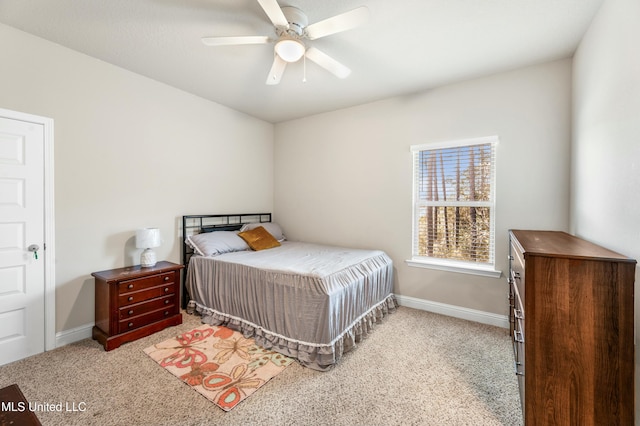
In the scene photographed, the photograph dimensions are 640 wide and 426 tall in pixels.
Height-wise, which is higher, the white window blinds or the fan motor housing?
the fan motor housing

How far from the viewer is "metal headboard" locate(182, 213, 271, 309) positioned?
338cm

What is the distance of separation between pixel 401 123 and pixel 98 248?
3.63 m

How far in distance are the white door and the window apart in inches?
146

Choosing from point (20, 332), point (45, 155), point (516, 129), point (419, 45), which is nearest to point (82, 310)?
point (20, 332)

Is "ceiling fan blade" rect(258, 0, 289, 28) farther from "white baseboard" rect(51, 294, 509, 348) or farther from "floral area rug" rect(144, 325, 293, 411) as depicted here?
"white baseboard" rect(51, 294, 509, 348)

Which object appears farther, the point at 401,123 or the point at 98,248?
the point at 401,123

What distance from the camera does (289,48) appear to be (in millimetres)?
1954

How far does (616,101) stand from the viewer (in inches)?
62.2

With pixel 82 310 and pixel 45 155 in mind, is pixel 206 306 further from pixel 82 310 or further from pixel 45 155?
pixel 45 155

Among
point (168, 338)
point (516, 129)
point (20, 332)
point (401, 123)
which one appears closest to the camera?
point (20, 332)

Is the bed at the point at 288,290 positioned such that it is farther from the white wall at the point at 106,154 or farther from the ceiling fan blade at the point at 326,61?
the ceiling fan blade at the point at 326,61

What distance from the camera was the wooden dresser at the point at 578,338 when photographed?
125cm

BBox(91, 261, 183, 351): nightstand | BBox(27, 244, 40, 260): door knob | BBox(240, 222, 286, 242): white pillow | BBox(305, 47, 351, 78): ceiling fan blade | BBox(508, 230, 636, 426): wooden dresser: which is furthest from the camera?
BBox(240, 222, 286, 242): white pillow

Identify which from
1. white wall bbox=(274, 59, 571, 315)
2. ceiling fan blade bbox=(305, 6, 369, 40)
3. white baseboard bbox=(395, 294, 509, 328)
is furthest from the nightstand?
white baseboard bbox=(395, 294, 509, 328)
